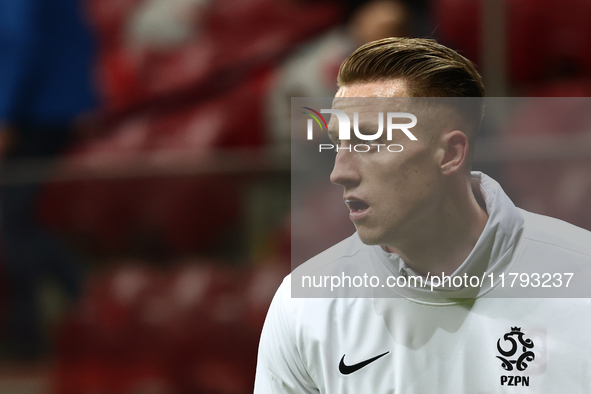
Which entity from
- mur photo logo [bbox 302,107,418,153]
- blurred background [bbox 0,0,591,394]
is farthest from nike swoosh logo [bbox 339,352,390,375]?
blurred background [bbox 0,0,591,394]

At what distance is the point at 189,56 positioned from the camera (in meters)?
2.89

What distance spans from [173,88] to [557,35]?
154 cm

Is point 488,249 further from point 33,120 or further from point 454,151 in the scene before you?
point 33,120

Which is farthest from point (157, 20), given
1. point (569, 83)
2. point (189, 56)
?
point (569, 83)

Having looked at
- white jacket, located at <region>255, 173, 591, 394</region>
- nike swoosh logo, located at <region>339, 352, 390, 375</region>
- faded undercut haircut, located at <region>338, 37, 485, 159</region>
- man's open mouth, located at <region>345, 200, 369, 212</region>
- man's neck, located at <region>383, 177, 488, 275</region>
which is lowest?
nike swoosh logo, located at <region>339, 352, 390, 375</region>

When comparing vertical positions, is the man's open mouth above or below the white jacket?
above

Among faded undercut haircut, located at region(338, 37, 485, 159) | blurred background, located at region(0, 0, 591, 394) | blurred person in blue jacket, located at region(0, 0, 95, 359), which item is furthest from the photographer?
blurred person in blue jacket, located at region(0, 0, 95, 359)

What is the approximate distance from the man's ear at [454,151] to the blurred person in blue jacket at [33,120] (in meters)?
1.71

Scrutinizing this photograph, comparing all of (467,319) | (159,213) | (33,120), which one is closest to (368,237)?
(467,319)

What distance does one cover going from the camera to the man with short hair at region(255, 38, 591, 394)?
22.9 inches

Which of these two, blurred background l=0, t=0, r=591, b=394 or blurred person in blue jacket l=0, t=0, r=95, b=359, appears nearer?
blurred background l=0, t=0, r=591, b=394

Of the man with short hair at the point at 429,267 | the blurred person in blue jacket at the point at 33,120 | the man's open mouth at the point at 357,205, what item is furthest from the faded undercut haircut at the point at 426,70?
the blurred person in blue jacket at the point at 33,120

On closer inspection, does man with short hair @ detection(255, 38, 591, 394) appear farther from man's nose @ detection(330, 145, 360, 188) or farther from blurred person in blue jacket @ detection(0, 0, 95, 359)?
blurred person in blue jacket @ detection(0, 0, 95, 359)

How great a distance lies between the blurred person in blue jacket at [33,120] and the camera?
6.81 ft
